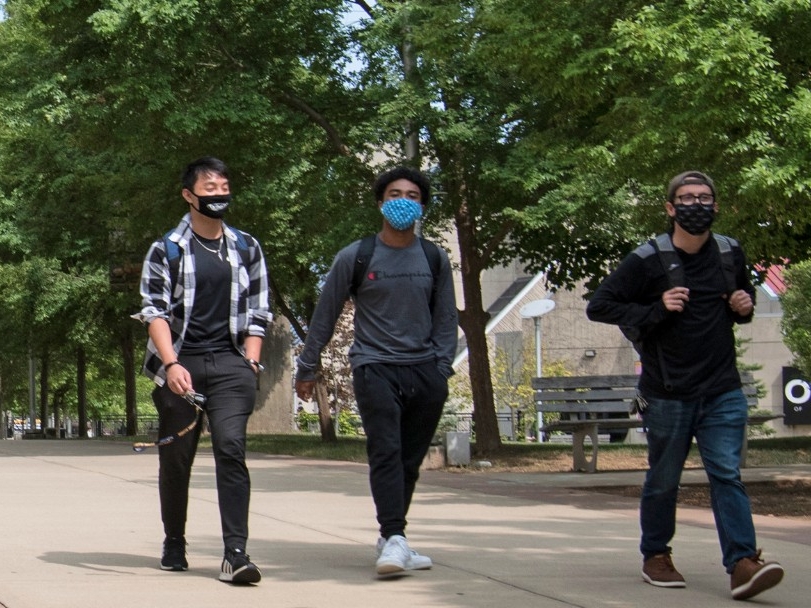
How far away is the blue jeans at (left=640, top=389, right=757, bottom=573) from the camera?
6.20 meters

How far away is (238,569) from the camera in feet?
20.6

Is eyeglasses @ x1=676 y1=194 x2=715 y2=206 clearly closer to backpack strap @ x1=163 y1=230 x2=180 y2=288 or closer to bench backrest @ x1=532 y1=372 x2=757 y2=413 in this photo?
backpack strap @ x1=163 y1=230 x2=180 y2=288

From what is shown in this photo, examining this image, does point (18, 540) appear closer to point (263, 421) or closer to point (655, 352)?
point (655, 352)

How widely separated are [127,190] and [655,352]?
1758 centimetres

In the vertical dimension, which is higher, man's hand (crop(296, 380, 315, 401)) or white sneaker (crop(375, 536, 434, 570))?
man's hand (crop(296, 380, 315, 401))

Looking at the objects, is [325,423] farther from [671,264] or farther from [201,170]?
[671,264]

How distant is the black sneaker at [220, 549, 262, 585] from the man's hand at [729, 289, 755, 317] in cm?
231

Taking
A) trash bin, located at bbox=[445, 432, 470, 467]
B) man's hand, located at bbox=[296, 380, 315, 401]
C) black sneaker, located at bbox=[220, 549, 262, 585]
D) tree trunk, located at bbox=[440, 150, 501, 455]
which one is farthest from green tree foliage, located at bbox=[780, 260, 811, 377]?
black sneaker, located at bbox=[220, 549, 262, 585]

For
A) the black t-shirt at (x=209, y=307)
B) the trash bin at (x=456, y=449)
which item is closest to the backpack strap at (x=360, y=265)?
the black t-shirt at (x=209, y=307)

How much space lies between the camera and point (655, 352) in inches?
251

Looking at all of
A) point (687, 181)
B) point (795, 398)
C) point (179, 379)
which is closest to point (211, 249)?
point (179, 379)

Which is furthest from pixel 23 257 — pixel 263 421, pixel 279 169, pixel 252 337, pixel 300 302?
pixel 252 337

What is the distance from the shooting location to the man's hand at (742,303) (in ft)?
20.4

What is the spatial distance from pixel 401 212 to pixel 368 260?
0.27 metres
